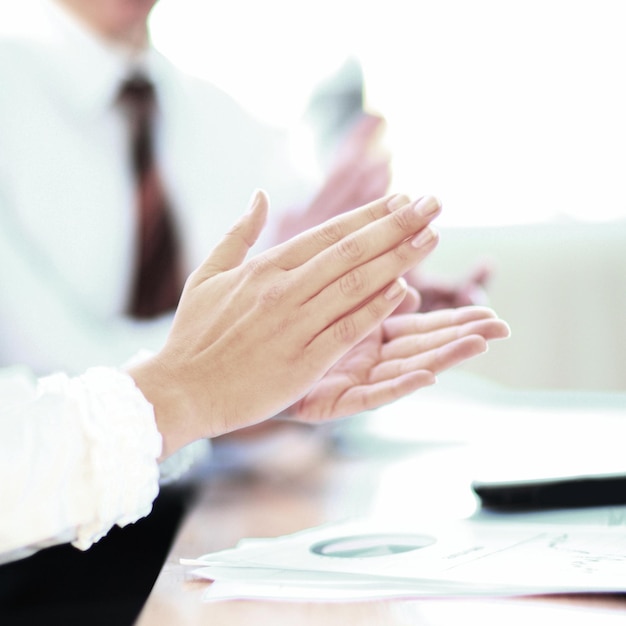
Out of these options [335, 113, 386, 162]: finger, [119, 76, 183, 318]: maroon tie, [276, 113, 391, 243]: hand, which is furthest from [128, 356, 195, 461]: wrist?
[119, 76, 183, 318]: maroon tie

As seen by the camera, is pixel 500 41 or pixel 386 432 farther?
pixel 500 41

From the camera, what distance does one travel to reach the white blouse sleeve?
0.41 metres

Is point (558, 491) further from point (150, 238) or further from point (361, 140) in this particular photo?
point (150, 238)

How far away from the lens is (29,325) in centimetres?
107

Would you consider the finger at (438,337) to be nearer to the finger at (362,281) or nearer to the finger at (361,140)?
the finger at (362,281)

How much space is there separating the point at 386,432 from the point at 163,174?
0.59m

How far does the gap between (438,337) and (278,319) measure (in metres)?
0.15

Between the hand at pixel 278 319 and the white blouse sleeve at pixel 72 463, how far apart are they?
0.03m

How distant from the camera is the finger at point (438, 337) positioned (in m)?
0.57

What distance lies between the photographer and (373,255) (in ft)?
1.68

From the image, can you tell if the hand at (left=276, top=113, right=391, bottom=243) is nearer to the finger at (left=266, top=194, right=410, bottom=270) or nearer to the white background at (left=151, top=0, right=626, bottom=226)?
the finger at (left=266, top=194, right=410, bottom=270)

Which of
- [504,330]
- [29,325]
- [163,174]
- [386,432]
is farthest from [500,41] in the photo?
[504,330]

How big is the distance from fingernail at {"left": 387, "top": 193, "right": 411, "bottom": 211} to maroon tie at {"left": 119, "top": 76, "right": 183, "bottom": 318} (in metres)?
0.68

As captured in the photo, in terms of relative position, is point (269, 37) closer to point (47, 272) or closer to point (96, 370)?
point (47, 272)
